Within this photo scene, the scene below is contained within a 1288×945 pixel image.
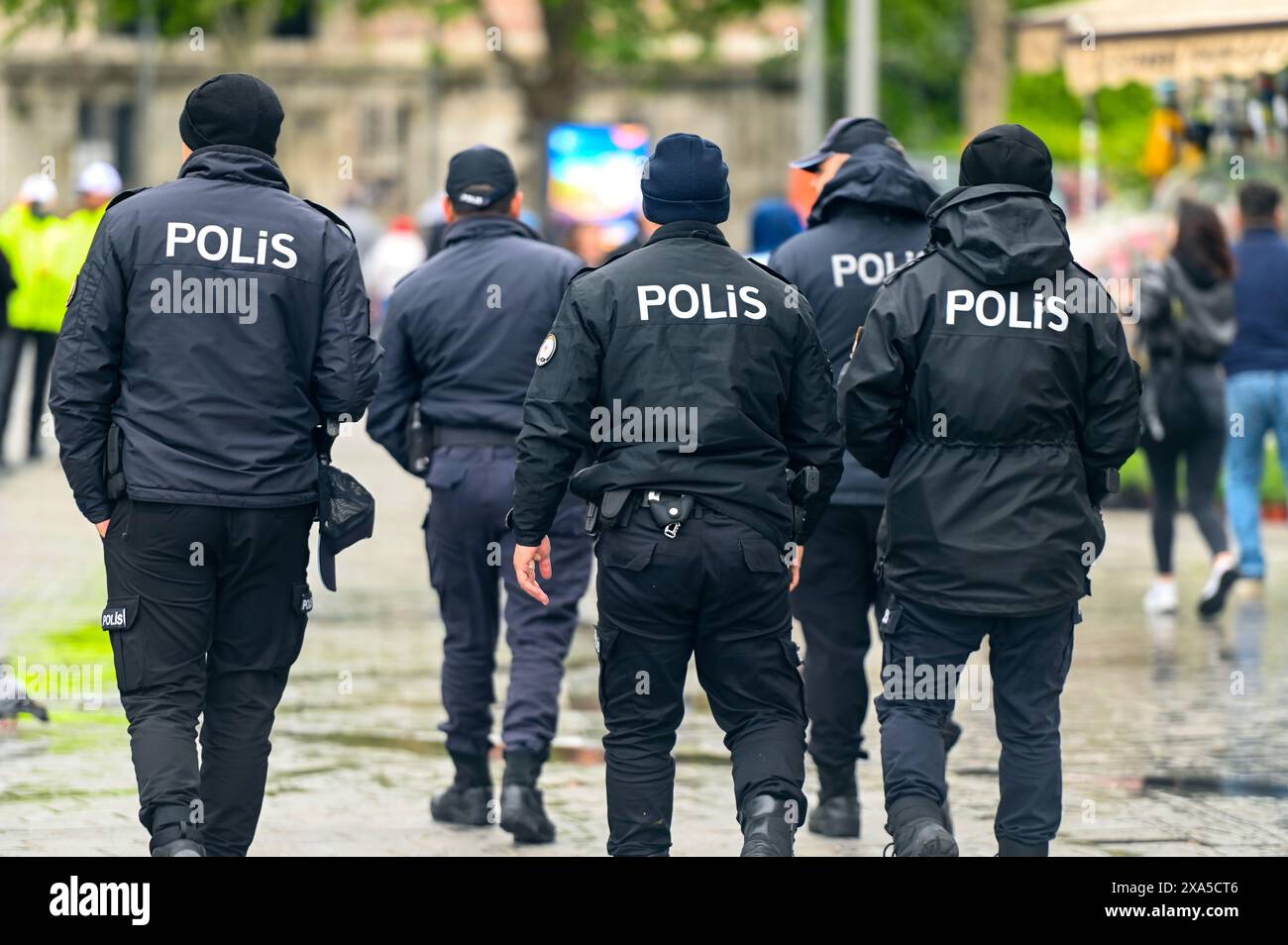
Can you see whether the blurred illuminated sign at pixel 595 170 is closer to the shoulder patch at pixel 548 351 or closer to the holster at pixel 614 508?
the shoulder patch at pixel 548 351

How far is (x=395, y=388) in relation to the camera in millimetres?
7227

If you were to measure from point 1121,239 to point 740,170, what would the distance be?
2360 centimetres

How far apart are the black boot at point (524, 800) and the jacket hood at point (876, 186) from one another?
1.87 meters

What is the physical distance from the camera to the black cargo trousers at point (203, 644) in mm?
5664

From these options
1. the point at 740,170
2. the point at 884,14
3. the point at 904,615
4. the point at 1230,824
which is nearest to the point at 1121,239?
the point at 1230,824

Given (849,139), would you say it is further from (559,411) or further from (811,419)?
(559,411)

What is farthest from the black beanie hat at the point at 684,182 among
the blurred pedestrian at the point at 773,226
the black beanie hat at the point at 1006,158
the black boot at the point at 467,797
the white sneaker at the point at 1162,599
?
the white sneaker at the point at 1162,599

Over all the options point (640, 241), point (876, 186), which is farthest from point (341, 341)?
point (640, 241)

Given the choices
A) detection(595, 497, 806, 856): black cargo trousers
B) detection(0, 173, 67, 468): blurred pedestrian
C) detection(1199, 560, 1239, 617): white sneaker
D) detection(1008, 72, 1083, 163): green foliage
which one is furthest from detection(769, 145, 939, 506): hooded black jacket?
detection(1008, 72, 1083, 163): green foliage

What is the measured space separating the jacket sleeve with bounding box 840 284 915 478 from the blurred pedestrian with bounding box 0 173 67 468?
11389 mm

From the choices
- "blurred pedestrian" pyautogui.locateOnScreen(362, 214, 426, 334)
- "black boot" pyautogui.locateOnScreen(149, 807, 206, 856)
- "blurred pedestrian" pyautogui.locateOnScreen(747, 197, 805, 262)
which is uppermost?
"blurred pedestrian" pyautogui.locateOnScreen(362, 214, 426, 334)

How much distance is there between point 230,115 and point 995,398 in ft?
6.67

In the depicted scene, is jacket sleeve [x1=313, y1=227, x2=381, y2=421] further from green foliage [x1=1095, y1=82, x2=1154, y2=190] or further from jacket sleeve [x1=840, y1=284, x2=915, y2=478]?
green foliage [x1=1095, y1=82, x2=1154, y2=190]

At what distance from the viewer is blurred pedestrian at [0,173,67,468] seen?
16.3m
